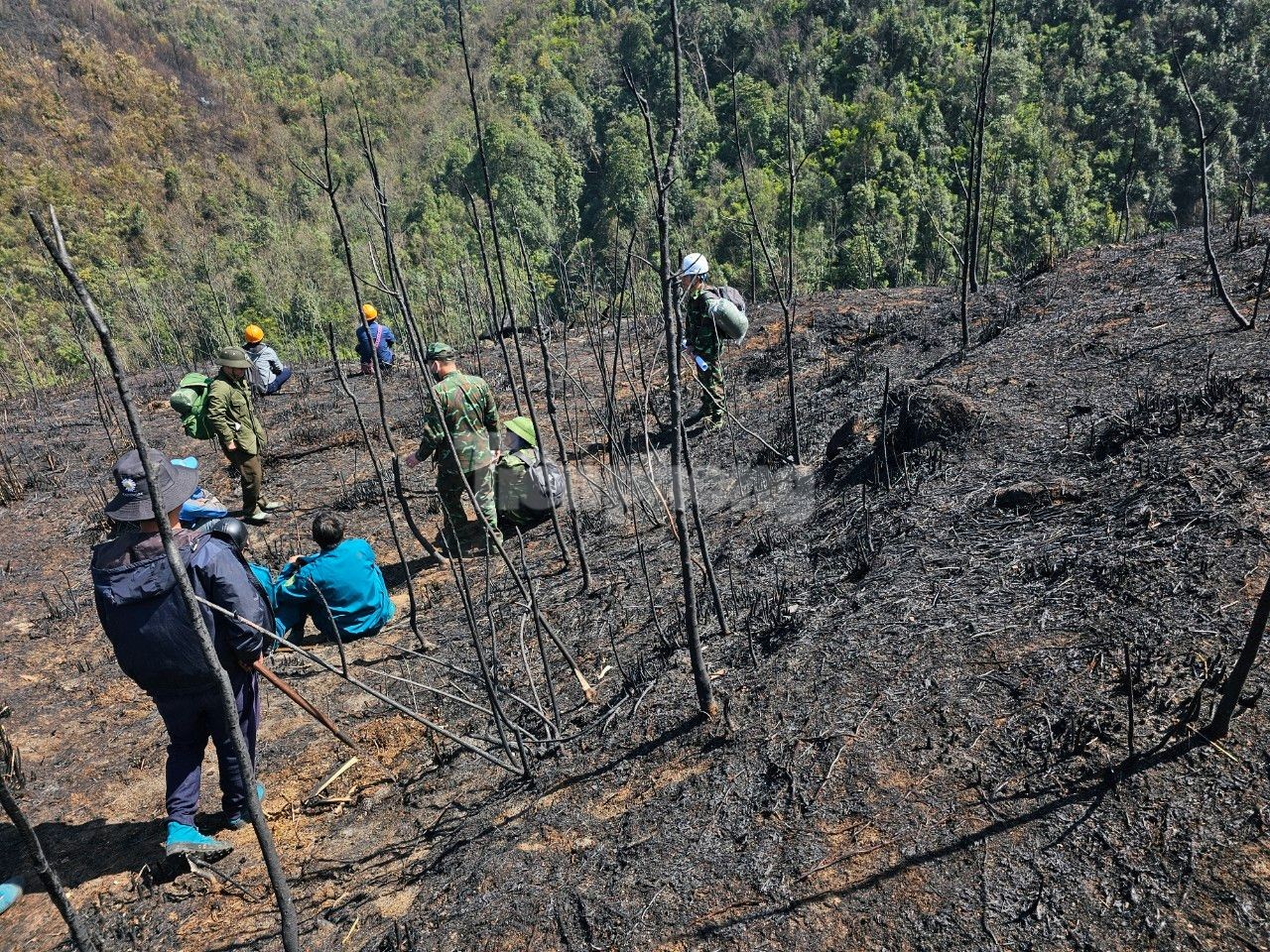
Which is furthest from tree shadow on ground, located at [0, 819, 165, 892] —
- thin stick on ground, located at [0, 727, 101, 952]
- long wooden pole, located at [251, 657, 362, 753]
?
thin stick on ground, located at [0, 727, 101, 952]

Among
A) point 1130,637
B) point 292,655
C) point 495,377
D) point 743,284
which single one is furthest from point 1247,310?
point 743,284

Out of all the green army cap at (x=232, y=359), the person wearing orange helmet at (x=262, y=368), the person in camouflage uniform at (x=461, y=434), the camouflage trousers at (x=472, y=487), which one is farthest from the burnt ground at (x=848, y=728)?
the person wearing orange helmet at (x=262, y=368)

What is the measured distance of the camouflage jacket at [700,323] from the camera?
5.69 meters

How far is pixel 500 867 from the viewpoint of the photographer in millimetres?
2361

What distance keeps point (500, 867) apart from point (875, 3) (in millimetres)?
54859

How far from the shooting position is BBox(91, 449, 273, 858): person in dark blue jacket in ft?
8.27

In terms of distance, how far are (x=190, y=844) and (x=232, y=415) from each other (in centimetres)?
394

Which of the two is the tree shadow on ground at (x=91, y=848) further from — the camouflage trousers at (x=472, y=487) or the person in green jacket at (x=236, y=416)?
the person in green jacket at (x=236, y=416)

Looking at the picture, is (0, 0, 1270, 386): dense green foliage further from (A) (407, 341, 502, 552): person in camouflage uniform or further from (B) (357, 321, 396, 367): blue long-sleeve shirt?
(A) (407, 341, 502, 552): person in camouflage uniform

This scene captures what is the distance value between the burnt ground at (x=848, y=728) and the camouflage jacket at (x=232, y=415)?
1694 millimetres

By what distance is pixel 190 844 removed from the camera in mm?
2783

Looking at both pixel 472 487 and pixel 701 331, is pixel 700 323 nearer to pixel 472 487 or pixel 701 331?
pixel 701 331

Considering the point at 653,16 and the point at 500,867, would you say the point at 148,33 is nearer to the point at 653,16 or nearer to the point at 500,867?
the point at 653,16

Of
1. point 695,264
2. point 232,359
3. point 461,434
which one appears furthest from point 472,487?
point 232,359
